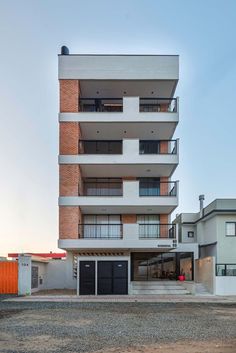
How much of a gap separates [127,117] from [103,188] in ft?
20.2

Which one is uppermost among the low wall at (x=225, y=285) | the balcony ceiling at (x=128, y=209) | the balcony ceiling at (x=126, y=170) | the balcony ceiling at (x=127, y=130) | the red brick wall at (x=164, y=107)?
the red brick wall at (x=164, y=107)

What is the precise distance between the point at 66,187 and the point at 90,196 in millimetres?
1859

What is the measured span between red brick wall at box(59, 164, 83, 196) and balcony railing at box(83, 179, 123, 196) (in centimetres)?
280

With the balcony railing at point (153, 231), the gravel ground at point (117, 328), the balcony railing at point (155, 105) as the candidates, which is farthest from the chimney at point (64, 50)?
the gravel ground at point (117, 328)

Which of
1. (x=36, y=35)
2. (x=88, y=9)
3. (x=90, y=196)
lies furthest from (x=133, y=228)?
(x=88, y=9)

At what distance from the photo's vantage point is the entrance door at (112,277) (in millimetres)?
28500

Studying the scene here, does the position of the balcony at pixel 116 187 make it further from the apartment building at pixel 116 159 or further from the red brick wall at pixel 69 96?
the red brick wall at pixel 69 96

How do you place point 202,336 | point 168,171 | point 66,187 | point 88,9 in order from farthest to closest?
point 168,171 < point 66,187 < point 88,9 < point 202,336

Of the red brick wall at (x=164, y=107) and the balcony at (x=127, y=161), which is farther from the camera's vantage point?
the red brick wall at (x=164, y=107)

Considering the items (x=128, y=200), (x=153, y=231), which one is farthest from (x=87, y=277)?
(x=153, y=231)

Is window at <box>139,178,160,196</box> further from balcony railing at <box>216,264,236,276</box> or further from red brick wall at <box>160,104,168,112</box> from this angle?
balcony railing at <box>216,264,236,276</box>

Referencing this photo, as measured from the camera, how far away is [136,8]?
1680cm

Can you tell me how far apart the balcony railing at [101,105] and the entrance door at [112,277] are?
12191 millimetres

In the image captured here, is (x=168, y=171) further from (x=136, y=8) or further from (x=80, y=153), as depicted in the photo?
(x=136, y=8)
